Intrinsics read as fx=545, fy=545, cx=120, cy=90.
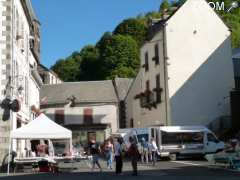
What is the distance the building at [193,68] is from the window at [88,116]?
1948 centimetres

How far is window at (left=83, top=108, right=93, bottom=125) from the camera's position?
63.7 m

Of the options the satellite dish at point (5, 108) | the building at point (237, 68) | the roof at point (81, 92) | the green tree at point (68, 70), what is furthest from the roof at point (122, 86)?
the satellite dish at point (5, 108)

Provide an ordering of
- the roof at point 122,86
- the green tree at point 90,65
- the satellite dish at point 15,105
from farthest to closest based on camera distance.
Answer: the green tree at point 90,65
the roof at point 122,86
the satellite dish at point 15,105

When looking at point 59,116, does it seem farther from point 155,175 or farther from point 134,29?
point 155,175

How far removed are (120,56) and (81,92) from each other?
16.3 metres

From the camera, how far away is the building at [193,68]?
43.8m

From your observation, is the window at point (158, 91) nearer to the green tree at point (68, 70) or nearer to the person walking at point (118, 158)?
the person walking at point (118, 158)

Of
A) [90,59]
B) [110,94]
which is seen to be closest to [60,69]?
[90,59]

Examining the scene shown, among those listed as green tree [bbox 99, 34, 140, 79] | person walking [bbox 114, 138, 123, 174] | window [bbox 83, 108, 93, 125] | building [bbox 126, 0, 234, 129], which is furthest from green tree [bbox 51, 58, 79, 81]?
person walking [bbox 114, 138, 123, 174]

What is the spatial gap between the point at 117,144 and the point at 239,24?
199 ft

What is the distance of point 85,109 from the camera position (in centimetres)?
6512

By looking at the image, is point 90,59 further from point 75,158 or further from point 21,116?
point 75,158

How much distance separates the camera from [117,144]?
21516 millimetres

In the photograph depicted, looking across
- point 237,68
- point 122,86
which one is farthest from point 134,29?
point 237,68
